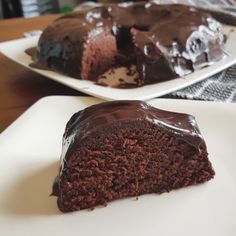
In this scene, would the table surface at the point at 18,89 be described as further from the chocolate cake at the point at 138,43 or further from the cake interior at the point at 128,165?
the cake interior at the point at 128,165

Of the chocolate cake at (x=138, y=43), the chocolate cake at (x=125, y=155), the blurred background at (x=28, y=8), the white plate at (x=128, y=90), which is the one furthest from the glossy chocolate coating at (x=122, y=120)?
the blurred background at (x=28, y=8)

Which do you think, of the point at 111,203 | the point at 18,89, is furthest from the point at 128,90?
the point at 111,203

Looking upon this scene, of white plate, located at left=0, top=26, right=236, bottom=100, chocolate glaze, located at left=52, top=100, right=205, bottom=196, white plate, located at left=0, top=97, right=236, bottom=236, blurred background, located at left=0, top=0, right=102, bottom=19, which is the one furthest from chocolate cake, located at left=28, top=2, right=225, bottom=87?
blurred background, located at left=0, top=0, right=102, bottom=19

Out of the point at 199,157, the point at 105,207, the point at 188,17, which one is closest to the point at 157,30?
the point at 188,17

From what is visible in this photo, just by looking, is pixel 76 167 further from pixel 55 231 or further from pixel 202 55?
pixel 202 55

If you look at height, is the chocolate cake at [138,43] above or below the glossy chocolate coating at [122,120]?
below

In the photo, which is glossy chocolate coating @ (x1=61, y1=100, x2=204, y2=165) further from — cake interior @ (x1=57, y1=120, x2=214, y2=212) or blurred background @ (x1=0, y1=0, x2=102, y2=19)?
blurred background @ (x1=0, y1=0, x2=102, y2=19)
